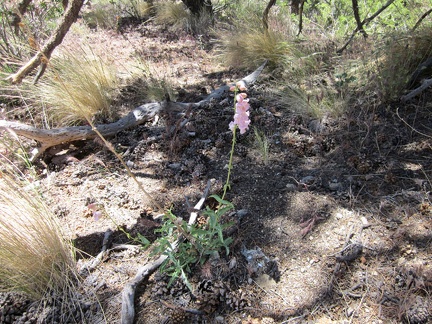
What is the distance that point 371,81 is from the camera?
9.77 feet

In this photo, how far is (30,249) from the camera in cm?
177

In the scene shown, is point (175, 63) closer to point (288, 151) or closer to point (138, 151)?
point (138, 151)

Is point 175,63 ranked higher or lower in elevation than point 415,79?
higher

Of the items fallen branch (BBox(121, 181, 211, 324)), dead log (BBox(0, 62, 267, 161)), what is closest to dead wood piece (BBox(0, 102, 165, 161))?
dead log (BBox(0, 62, 267, 161))

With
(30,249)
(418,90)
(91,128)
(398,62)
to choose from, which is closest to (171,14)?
(91,128)

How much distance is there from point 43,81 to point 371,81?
3.52m

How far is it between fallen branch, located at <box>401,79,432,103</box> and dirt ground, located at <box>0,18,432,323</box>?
0.09m

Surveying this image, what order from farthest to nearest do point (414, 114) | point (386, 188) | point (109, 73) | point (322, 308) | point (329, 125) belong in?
1. point (109, 73)
2. point (329, 125)
3. point (414, 114)
4. point (386, 188)
5. point (322, 308)

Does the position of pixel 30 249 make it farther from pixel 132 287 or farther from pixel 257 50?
pixel 257 50

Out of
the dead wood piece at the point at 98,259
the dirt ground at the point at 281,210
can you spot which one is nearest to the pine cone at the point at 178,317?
the dirt ground at the point at 281,210

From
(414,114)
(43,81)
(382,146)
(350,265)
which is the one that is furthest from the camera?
(43,81)

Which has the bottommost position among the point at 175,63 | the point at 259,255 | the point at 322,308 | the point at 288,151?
the point at 322,308

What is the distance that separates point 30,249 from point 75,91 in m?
2.13

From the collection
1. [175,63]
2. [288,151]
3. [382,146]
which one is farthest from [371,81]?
[175,63]
